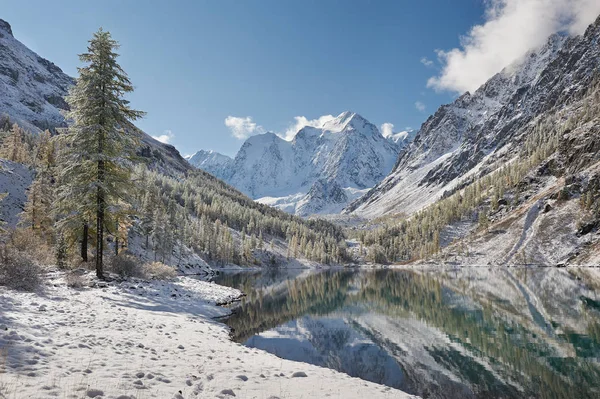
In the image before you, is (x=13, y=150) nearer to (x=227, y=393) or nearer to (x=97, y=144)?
(x=97, y=144)

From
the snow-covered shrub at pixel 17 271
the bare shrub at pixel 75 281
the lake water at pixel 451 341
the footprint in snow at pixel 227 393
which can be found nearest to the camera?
the footprint in snow at pixel 227 393

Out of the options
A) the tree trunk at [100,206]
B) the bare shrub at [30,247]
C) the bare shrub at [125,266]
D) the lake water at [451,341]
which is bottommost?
the lake water at [451,341]

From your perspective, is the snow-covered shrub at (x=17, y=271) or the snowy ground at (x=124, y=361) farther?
the snow-covered shrub at (x=17, y=271)

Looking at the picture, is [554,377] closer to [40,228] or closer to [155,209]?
[40,228]

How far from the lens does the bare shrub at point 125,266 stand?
1325 inches

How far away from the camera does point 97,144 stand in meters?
29.3

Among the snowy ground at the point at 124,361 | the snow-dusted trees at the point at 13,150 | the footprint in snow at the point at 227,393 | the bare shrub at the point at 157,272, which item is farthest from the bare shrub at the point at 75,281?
the snow-dusted trees at the point at 13,150

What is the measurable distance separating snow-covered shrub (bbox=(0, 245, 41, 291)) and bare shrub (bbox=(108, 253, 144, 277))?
1211cm

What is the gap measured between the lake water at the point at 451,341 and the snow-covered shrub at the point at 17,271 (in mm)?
13339

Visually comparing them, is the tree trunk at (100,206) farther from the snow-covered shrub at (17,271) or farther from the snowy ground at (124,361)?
the snow-covered shrub at (17,271)

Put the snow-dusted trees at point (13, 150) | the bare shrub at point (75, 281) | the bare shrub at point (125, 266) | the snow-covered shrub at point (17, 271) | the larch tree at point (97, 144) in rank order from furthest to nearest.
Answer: the snow-dusted trees at point (13, 150), the bare shrub at point (125, 266), the larch tree at point (97, 144), the bare shrub at point (75, 281), the snow-covered shrub at point (17, 271)

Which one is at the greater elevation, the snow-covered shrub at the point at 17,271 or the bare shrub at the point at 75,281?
the snow-covered shrub at the point at 17,271

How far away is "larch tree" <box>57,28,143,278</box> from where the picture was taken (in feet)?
94.3

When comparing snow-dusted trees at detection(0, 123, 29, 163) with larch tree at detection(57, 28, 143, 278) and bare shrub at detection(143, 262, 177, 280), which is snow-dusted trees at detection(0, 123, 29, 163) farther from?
larch tree at detection(57, 28, 143, 278)
